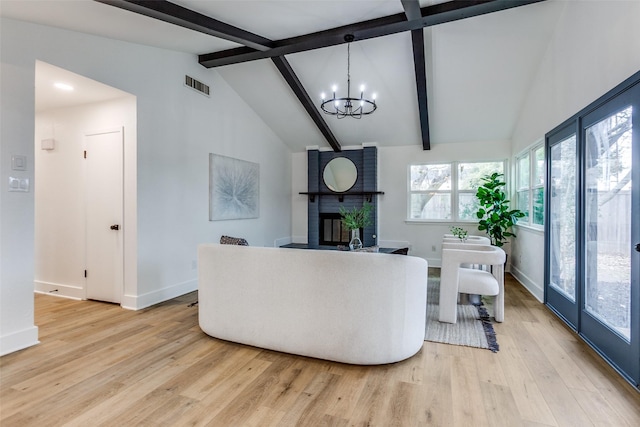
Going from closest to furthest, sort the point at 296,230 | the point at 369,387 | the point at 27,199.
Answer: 1. the point at 369,387
2. the point at 27,199
3. the point at 296,230

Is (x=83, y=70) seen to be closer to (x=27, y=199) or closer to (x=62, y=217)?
(x=27, y=199)

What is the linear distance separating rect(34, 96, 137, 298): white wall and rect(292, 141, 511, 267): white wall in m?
4.79

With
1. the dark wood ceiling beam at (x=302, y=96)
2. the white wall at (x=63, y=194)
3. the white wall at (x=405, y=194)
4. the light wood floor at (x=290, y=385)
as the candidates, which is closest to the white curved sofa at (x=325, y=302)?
the light wood floor at (x=290, y=385)

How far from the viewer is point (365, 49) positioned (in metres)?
4.41

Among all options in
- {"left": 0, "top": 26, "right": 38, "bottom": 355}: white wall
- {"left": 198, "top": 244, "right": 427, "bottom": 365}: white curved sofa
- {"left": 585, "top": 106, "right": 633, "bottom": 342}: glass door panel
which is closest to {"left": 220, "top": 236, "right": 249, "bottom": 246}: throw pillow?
{"left": 198, "top": 244, "right": 427, "bottom": 365}: white curved sofa

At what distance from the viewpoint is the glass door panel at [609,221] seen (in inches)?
89.7

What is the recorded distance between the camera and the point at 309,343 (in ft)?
8.01

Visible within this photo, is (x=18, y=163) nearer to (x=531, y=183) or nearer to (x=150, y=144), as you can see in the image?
(x=150, y=144)

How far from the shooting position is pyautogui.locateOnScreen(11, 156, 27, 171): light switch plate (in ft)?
8.60

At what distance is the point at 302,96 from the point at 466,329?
407 cm

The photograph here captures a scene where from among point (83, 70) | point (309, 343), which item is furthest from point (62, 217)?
point (309, 343)

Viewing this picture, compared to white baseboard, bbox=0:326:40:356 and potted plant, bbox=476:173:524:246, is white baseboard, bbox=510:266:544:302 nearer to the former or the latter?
potted plant, bbox=476:173:524:246

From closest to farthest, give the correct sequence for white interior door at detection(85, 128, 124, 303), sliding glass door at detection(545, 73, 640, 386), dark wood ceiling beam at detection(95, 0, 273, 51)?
sliding glass door at detection(545, 73, 640, 386) < dark wood ceiling beam at detection(95, 0, 273, 51) < white interior door at detection(85, 128, 124, 303)

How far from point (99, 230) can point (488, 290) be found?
4.39 m
